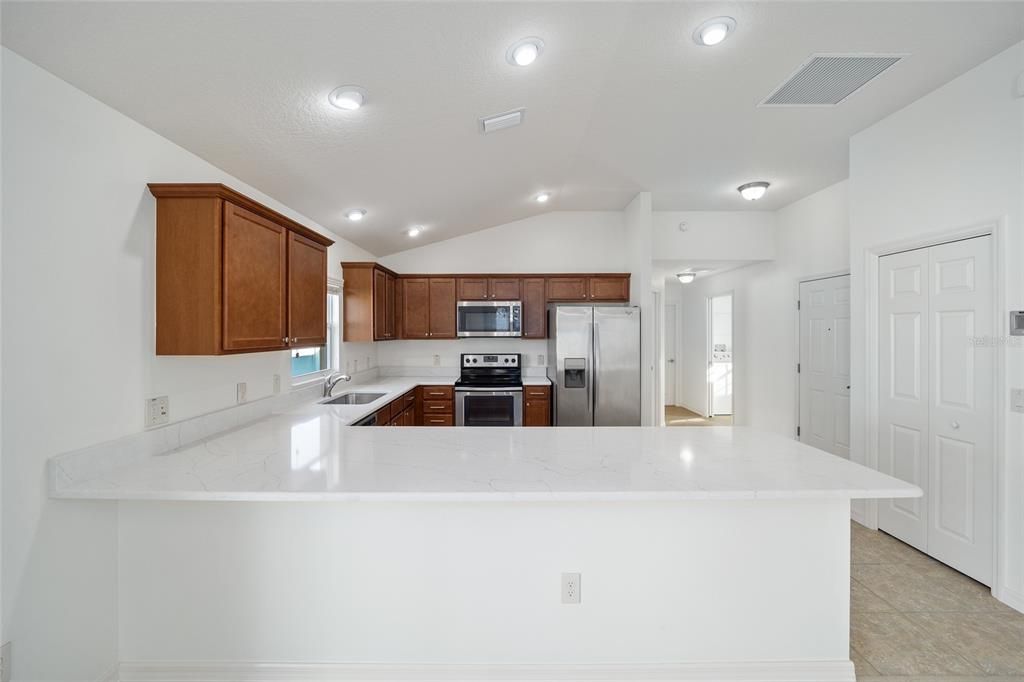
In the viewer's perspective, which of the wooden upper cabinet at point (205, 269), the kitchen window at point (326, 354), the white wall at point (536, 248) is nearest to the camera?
the wooden upper cabinet at point (205, 269)

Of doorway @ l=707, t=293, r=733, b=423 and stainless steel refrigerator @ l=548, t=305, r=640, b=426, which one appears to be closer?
stainless steel refrigerator @ l=548, t=305, r=640, b=426

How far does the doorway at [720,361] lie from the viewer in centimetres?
753

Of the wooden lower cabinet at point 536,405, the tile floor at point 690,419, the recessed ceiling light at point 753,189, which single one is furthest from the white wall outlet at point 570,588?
the tile floor at point 690,419

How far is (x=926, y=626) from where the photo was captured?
221cm

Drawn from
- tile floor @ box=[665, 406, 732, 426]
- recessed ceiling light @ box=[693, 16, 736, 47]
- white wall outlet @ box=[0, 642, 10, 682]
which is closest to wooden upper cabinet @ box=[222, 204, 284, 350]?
white wall outlet @ box=[0, 642, 10, 682]

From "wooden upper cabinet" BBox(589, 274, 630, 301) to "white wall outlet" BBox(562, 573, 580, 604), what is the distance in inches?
144

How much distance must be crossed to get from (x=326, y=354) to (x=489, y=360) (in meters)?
1.83

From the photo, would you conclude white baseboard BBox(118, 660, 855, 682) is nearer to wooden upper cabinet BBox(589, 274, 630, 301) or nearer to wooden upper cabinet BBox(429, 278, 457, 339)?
wooden upper cabinet BBox(429, 278, 457, 339)

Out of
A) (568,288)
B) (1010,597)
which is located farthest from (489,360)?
(1010,597)

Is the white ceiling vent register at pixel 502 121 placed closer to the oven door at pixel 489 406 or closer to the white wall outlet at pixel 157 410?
the white wall outlet at pixel 157 410

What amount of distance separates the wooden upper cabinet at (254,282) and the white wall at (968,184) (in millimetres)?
3795

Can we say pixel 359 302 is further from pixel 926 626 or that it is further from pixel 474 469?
pixel 926 626

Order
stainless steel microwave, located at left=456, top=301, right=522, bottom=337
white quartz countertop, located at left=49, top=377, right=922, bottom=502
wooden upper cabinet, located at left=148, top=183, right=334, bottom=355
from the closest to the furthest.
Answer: white quartz countertop, located at left=49, top=377, right=922, bottom=502, wooden upper cabinet, located at left=148, top=183, right=334, bottom=355, stainless steel microwave, located at left=456, top=301, right=522, bottom=337

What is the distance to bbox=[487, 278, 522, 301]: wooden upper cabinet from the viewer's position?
516 cm
